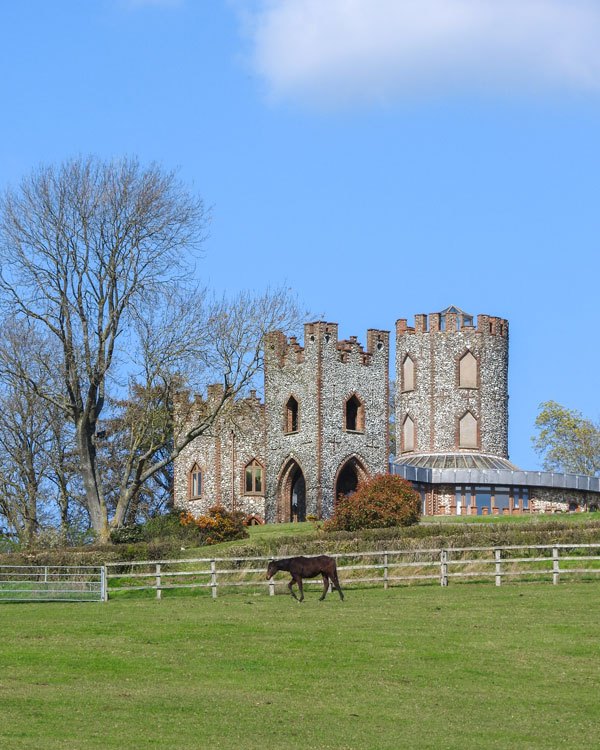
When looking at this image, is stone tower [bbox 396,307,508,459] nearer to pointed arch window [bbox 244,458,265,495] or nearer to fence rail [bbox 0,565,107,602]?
pointed arch window [bbox 244,458,265,495]

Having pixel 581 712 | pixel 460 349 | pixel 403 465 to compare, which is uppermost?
pixel 460 349

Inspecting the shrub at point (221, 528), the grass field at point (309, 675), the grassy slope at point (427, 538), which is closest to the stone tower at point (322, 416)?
the shrub at point (221, 528)

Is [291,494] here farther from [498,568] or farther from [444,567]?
[498,568]

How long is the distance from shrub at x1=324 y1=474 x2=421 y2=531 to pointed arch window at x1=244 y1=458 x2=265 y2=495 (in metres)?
18.3

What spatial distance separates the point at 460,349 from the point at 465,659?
52792 mm

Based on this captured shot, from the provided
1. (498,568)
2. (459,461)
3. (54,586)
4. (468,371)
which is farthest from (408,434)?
(498,568)

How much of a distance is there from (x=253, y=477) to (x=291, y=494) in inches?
189

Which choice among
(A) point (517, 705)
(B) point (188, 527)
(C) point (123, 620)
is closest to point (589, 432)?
(B) point (188, 527)

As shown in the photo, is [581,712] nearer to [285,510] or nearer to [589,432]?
[285,510]

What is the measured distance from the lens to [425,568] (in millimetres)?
39719

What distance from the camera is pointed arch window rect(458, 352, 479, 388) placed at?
7625 cm

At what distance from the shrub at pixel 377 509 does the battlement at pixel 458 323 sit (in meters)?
21.9

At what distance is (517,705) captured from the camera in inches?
815

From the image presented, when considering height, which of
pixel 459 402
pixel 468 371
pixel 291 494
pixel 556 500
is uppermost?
pixel 468 371
